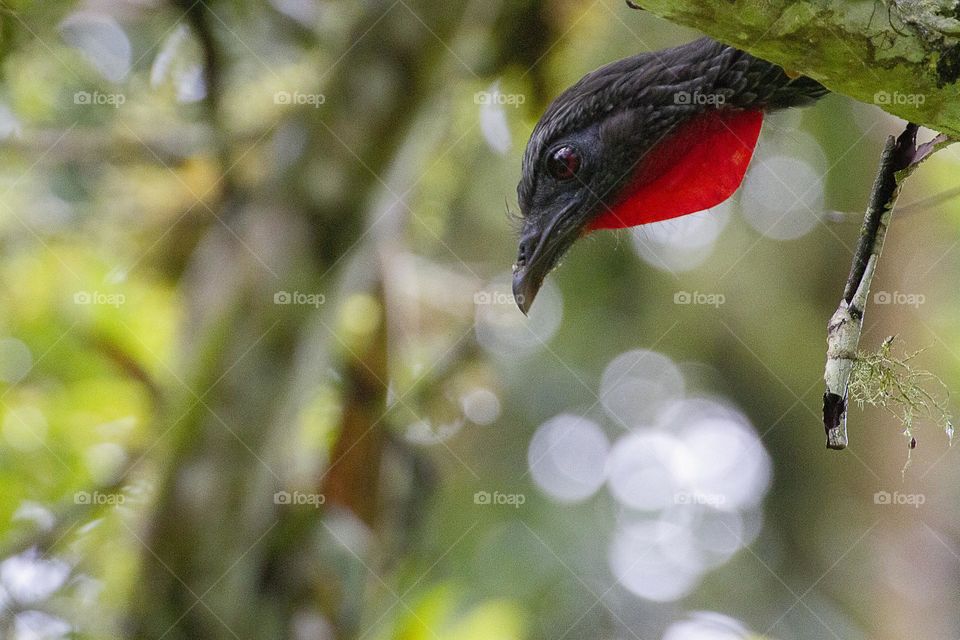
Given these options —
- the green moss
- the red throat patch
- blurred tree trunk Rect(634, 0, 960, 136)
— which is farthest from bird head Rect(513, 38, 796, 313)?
blurred tree trunk Rect(634, 0, 960, 136)

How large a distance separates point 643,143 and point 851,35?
1.90m

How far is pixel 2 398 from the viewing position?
233 inches

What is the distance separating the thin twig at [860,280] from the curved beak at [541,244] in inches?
64.4

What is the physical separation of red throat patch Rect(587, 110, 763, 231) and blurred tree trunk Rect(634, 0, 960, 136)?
5.46ft

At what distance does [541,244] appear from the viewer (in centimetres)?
402

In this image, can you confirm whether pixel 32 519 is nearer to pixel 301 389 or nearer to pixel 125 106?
pixel 301 389

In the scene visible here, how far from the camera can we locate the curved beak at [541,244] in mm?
3994

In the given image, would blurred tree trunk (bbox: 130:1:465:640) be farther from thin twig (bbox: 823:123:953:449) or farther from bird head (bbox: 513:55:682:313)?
thin twig (bbox: 823:123:953:449)

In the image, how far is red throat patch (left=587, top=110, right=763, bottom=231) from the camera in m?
3.75

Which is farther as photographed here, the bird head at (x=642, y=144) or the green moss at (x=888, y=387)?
the bird head at (x=642, y=144)

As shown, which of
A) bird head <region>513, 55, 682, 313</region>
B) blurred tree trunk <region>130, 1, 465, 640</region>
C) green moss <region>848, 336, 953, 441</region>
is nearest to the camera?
green moss <region>848, 336, 953, 441</region>

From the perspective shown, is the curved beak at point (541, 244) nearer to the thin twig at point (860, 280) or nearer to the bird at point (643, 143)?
the bird at point (643, 143)

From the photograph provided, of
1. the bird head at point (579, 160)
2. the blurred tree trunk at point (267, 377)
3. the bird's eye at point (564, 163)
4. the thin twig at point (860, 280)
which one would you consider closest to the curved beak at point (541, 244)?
the bird head at point (579, 160)

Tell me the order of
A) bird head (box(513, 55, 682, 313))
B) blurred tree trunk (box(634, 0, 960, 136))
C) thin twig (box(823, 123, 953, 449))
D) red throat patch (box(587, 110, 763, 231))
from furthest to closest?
bird head (box(513, 55, 682, 313)) → red throat patch (box(587, 110, 763, 231)) → thin twig (box(823, 123, 953, 449)) → blurred tree trunk (box(634, 0, 960, 136))
